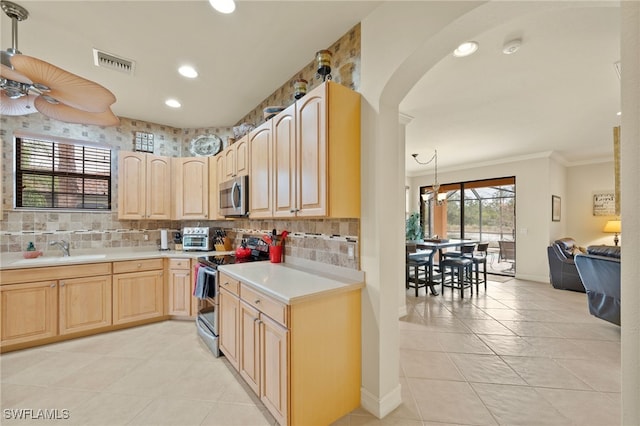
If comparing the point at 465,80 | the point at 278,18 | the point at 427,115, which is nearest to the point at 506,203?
the point at 427,115

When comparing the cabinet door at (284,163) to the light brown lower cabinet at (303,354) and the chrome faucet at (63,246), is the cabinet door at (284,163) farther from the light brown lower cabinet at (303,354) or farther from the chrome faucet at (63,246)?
the chrome faucet at (63,246)

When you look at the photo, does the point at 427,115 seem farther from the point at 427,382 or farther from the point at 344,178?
the point at 427,382

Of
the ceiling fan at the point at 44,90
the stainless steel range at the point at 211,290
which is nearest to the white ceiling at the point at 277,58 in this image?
the ceiling fan at the point at 44,90

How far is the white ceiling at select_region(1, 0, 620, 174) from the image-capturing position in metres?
1.98

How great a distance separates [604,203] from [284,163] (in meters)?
7.62

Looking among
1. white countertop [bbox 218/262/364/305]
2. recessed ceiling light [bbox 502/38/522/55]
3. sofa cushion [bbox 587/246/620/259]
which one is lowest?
white countertop [bbox 218/262/364/305]

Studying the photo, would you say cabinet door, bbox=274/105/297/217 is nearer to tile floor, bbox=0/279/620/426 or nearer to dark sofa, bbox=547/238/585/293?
tile floor, bbox=0/279/620/426

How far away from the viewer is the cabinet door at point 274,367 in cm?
161

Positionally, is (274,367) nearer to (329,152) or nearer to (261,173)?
(329,152)

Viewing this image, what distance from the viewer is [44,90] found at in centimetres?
176

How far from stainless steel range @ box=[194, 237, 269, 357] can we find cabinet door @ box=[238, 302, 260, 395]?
606 millimetres

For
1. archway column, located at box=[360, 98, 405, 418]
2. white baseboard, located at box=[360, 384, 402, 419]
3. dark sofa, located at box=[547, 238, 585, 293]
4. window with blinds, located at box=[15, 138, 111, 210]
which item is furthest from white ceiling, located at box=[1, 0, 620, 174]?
white baseboard, located at box=[360, 384, 402, 419]

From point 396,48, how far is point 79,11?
7.55 feet

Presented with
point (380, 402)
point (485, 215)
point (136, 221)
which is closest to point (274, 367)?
point (380, 402)
